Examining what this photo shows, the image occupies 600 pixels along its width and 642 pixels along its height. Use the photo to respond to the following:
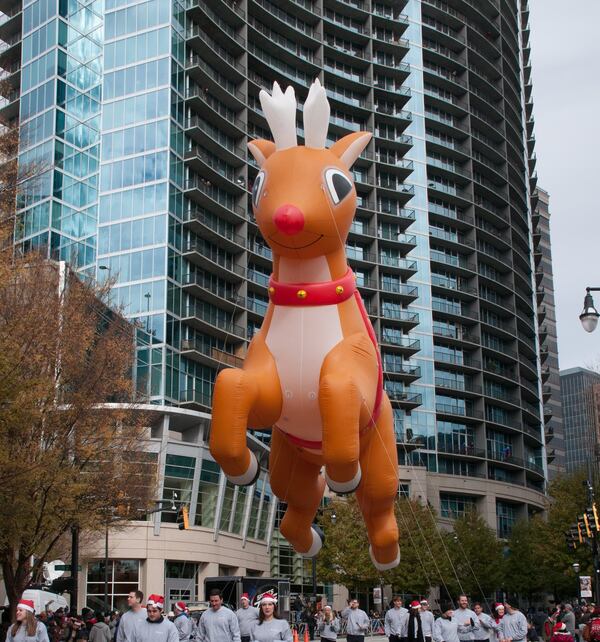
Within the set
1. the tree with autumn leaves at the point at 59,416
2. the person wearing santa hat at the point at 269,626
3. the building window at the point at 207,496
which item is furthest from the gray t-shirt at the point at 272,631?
the building window at the point at 207,496

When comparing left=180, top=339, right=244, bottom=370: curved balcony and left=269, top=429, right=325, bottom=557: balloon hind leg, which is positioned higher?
left=180, top=339, right=244, bottom=370: curved balcony

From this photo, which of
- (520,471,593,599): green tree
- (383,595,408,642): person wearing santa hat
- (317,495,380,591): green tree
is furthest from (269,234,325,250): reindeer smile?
(520,471,593,599): green tree

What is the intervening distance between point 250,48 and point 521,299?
1315 inches

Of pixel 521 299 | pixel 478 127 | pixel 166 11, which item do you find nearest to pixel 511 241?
pixel 521 299

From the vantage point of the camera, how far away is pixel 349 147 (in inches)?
430

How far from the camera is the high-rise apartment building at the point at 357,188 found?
180 ft

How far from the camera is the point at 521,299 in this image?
83500 mm

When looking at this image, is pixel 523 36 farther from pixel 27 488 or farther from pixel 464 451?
pixel 27 488

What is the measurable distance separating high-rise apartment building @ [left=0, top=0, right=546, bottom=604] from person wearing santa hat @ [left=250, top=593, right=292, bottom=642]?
113ft

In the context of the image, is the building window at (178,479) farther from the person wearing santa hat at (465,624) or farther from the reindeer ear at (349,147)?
the reindeer ear at (349,147)

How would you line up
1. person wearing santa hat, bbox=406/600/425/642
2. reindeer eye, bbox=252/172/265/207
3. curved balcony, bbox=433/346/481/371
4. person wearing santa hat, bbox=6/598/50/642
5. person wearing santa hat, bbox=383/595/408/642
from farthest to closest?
curved balcony, bbox=433/346/481/371
person wearing santa hat, bbox=383/595/408/642
person wearing santa hat, bbox=406/600/425/642
reindeer eye, bbox=252/172/265/207
person wearing santa hat, bbox=6/598/50/642

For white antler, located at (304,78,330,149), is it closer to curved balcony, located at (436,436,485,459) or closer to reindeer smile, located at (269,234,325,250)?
reindeer smile, located at (269,234,325,250)

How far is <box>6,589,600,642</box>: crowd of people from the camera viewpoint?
9.52m

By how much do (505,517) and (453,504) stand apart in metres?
6.20
